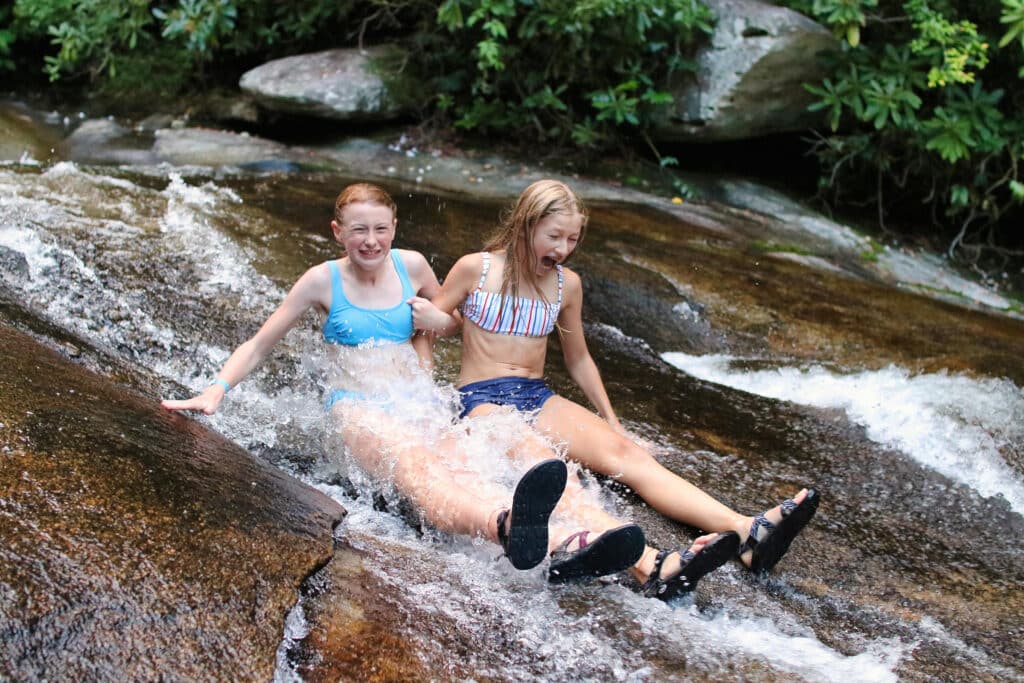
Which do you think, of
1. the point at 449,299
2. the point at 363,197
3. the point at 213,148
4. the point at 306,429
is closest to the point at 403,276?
the point at 449,299

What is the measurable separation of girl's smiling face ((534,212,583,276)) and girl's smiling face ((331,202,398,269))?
0.54m

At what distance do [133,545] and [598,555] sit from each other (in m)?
1.21

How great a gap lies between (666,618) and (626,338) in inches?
102

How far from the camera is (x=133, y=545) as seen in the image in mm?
2289

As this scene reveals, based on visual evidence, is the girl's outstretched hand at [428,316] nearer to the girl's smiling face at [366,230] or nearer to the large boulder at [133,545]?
the girl's smiling face at [366,230]

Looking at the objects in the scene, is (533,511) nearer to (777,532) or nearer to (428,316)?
(777,532)

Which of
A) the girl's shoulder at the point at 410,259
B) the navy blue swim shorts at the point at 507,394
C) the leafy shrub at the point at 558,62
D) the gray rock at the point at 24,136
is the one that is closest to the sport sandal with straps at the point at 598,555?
the navy blue swim shorts at the point at 507,394

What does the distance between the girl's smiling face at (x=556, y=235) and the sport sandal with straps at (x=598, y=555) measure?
1212mm

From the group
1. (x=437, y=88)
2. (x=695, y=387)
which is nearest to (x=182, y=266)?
(x=695, y=387)

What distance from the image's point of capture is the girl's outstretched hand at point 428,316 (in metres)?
3.69

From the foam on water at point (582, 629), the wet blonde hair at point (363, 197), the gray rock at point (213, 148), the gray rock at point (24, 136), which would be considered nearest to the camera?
the foam on water at point (582, 629)

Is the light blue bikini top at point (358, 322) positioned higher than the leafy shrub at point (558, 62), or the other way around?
the leafy shrub at point (558, 62)

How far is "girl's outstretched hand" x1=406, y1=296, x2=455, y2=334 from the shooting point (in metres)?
3.69

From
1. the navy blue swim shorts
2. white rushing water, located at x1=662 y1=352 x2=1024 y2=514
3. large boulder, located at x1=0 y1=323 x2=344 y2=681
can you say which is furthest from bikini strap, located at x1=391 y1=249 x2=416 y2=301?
white rushing water, located at x1=662 y1=352 x2=1024 y2=514
